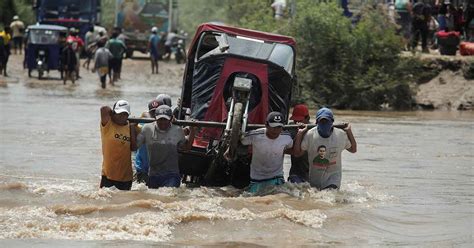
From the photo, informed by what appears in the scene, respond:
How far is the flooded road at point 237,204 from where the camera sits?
1169 centimetres

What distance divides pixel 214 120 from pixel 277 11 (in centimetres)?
2180

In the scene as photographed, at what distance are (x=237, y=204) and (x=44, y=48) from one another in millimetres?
25696

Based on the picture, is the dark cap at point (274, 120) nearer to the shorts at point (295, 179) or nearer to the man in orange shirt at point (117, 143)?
the shorts at point (295, 179)

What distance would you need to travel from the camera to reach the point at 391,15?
103ft

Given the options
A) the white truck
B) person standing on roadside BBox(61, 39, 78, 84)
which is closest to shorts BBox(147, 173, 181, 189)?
person standing on roadside BBox(61, 39, 78, 84)

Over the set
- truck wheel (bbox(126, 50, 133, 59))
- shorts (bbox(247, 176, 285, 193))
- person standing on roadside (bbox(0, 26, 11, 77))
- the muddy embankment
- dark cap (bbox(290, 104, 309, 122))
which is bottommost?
truck wheel (bbox(126, 50, 133, 59))

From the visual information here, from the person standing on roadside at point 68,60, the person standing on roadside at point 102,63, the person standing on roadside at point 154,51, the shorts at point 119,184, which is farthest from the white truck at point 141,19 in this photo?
the shorts at point 119,184

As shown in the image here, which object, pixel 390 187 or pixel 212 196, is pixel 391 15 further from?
pixel 212 196

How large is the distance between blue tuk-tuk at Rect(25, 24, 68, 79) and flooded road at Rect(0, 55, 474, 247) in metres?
15.4

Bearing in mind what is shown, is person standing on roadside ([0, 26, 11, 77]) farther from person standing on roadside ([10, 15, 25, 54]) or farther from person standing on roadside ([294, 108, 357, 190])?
person standing on roadside ([294, 108, 357, 190])

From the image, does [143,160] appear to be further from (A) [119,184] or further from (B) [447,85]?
(B) [447,85]

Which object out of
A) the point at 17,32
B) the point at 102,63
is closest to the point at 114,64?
the point at 102,63

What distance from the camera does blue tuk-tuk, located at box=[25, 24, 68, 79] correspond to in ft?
124

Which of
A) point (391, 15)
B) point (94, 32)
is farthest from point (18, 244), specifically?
point (94, 32)
